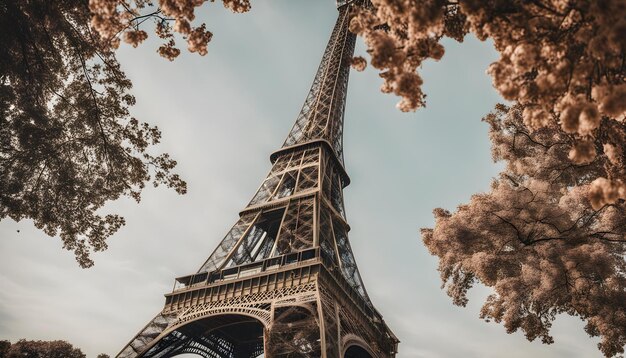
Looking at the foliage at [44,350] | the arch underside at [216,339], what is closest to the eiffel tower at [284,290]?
the arch underside at [216,339]

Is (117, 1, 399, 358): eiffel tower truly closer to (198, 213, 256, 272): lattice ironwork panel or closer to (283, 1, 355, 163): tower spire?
(198, 213, 256, 272): lattice ironwork panel

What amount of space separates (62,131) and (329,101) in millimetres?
33589

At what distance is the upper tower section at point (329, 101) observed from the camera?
38.8m

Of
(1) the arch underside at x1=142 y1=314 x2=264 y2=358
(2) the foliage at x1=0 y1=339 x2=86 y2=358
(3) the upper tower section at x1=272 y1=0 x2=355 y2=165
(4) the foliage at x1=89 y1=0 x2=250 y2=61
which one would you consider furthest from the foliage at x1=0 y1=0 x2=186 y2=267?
(2) the foliage at x1=0 y1=339 x2=86 y2=358

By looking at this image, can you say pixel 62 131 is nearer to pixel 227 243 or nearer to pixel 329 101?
pixel 227 243

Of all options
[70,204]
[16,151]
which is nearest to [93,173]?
[70,204]

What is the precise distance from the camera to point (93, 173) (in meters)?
12.3

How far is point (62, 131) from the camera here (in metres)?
11.5

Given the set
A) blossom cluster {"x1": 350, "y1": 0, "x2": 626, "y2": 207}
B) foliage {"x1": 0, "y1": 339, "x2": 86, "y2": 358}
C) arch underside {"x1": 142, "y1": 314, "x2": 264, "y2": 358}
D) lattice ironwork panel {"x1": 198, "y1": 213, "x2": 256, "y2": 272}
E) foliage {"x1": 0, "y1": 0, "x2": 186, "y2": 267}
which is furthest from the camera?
foliage {"x1": 0, "y1": 339, "x2": 86, "y2": 358}

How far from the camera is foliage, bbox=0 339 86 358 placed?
37500mm

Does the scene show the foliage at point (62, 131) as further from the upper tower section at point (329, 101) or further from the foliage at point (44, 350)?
the foliage at point (44, 350)

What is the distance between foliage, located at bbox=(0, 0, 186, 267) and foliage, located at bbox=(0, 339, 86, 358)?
109 feet

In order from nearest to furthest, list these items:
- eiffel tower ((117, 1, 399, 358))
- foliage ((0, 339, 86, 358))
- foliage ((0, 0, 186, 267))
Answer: foliage ((0, 0, 186, 267)), eiffel tower ((117, 1, 399, 358)), foliage ((0, 339, 86, 358))

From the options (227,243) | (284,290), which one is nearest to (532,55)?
(284,290)
